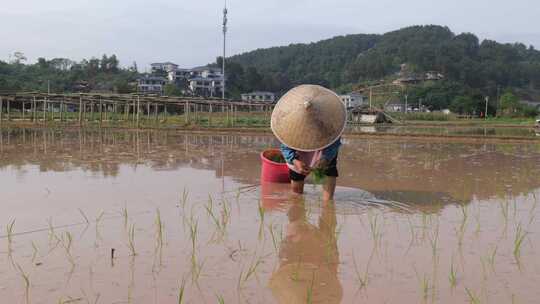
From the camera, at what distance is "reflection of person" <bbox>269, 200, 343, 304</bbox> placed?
2.76m

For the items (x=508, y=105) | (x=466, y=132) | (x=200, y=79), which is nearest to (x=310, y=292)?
(x=466, y=132)

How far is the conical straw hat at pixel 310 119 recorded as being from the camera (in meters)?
4.94

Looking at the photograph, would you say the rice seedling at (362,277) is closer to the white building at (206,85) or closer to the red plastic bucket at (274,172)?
the red plastic bucket at (274,172)

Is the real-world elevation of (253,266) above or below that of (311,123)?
below

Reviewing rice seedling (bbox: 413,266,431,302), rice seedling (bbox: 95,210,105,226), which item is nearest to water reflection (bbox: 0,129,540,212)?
rice seedling (bbox: 413,266,431,302)

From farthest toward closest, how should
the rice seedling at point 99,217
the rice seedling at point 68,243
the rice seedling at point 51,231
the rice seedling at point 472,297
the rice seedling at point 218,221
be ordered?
the rice seedling at point 99,217 → the rice seedling at point 218,221 → the rice seedling at point 51,231 → the rice seedling at point 68,243 → the rice seedling at point 472,297

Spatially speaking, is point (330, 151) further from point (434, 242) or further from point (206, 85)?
point (206, 85)

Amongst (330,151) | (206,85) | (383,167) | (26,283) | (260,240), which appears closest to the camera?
(26,283)

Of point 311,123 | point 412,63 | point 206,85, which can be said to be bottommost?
point 311,123

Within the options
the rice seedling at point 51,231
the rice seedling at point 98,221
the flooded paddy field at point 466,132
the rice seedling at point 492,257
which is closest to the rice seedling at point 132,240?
the rice seedling at point 98,221

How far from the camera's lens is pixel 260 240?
3.83 m

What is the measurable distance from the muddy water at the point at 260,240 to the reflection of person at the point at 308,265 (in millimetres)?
13

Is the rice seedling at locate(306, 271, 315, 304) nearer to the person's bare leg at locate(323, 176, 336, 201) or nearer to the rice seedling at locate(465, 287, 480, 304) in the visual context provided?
the rice seedling at locate(465, 287, 480, 304)

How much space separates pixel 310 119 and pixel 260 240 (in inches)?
60.2
